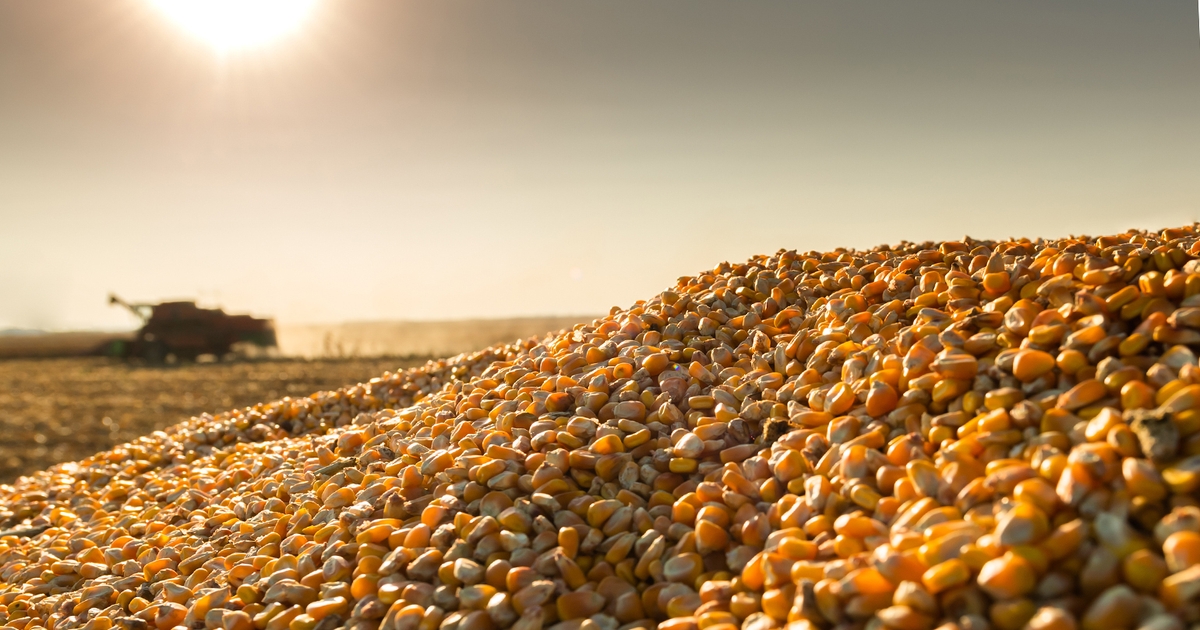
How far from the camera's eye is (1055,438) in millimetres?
1684

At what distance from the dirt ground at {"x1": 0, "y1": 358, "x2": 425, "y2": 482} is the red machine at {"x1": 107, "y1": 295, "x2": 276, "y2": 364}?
2.37m

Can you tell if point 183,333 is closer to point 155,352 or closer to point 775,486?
point 155,352

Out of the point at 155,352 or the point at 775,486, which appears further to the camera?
the point at 155,352

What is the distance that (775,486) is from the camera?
6.59 ft

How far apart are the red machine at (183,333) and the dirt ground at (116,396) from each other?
2.37 metres

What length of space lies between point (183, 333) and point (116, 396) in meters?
7.51

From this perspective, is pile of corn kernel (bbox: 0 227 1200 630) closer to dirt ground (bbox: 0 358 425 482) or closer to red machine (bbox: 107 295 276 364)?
dirt ground (bbox: 0 358 425 482)

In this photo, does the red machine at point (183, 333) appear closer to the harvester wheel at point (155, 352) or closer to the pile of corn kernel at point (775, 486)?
the harvester wheel at point (155, 352)

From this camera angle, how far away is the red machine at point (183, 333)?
15922 mm

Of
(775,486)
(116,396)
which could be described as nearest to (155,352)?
(116,396)

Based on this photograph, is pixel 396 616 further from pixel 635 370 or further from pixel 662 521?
pixel 635 370

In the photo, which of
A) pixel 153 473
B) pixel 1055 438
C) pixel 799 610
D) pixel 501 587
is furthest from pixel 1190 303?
pixel 153 473

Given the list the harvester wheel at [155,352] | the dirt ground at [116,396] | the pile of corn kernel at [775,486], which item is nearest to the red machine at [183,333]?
the harvester wheel at [155,352]

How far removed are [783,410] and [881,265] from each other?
1.05 metres
